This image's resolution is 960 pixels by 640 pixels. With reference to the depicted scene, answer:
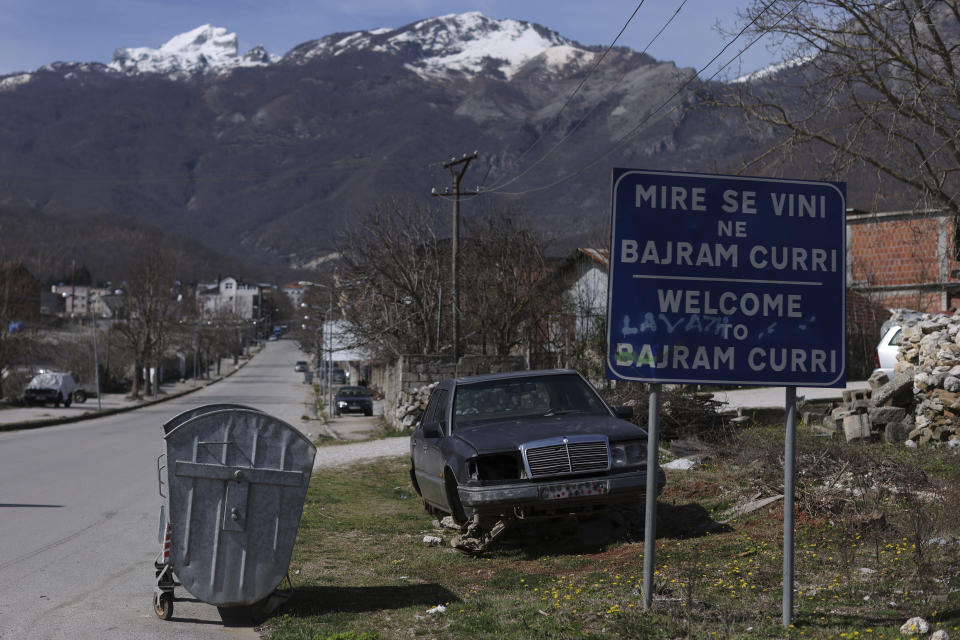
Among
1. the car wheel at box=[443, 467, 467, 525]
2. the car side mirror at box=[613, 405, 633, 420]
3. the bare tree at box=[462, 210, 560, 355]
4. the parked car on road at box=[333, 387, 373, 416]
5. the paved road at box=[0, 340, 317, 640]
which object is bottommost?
the parked car on road at box=[333, 387, 373, 416]

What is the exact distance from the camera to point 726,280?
6801 mm

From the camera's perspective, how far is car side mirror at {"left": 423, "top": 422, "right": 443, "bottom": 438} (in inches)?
428

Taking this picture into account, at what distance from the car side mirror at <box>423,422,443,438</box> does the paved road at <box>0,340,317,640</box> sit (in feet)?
10.1

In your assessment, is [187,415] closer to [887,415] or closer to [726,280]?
[726,280]

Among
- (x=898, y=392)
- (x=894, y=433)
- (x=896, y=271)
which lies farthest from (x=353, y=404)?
(x=894, y=433)

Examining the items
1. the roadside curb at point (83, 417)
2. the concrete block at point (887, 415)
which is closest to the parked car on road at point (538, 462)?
the concrete block at point (887, 415)

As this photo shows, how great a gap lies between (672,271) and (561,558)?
11.5 ft

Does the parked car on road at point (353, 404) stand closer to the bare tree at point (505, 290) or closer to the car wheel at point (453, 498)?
the bare tree at point (505, 290)

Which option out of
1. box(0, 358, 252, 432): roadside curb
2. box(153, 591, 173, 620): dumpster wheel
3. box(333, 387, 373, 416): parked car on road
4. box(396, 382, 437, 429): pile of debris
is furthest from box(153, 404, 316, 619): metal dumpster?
box(333, 387, 373, 416): parked car on road

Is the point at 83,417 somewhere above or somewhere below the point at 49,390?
below

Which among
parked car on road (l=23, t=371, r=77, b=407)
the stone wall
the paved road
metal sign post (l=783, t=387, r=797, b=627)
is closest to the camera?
metal sign post (l=783, t=387, r=797, b=627)

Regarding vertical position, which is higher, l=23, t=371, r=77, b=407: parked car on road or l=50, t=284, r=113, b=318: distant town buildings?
l=50, t=284, r=113, b=318: distant town buildings

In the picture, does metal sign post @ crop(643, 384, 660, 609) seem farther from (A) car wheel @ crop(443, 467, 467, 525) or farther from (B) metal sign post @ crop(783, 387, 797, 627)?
(A) car wheel @ crop(443, 467, 467, 525)

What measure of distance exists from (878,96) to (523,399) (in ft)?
27.6
